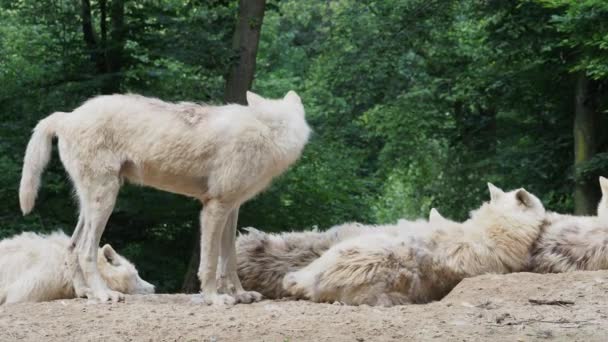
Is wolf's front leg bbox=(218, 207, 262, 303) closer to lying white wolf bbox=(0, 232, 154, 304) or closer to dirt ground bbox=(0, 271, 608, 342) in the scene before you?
dirt ground bbox=(0, 271, 608, 342)

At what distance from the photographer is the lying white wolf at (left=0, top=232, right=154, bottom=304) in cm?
802

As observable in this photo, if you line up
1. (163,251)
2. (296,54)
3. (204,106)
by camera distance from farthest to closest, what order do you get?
1. (296,54)
2. (163,251)
3. (204,106)

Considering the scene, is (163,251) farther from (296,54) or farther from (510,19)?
(296,54)

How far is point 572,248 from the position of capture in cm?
817

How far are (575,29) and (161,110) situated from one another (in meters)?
6.07

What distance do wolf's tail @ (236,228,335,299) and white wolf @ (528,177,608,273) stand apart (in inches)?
79.4

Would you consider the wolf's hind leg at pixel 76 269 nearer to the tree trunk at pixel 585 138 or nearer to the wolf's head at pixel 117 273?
the wolf's head at pixel 117 273

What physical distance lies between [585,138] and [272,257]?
7.17 m

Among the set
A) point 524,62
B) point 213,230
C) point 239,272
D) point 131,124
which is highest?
point 524,62

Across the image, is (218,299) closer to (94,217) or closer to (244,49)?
(94,217)

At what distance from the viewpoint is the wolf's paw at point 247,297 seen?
7.55 metres

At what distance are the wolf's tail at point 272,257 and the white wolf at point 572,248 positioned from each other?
2016mm

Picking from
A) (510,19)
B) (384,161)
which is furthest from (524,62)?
(384,161)

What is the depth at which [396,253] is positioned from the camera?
7.60 metres
